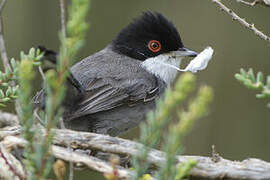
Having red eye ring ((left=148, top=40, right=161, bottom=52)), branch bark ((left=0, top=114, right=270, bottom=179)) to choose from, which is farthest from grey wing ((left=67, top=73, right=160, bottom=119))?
branch bark ((left=0, top=114, right=270, bottom=179))

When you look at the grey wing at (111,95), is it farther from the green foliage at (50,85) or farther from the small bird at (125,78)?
the green foliage at (50,85)

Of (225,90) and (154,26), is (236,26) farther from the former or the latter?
(154,26)

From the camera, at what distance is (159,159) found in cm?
254

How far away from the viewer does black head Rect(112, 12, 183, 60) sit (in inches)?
192

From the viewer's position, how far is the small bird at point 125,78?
4.17m

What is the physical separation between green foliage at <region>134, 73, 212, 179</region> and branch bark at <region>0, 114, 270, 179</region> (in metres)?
0.72

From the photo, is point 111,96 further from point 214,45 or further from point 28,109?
point 214,45

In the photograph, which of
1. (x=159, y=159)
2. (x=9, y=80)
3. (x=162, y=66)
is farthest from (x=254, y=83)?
(x=162, y=66)

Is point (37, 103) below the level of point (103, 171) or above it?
above

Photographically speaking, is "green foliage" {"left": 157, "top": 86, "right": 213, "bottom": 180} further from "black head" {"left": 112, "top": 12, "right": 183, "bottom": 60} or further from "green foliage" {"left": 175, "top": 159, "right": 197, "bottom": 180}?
"black head" {"left": 112, "top": 12, "right": 183, "bottom": 60}

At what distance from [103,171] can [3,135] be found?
0.71m

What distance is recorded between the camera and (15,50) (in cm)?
737

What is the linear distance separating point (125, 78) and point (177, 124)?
285 cm

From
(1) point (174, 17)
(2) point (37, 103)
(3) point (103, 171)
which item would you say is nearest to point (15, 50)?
(1) point (174, 17)
